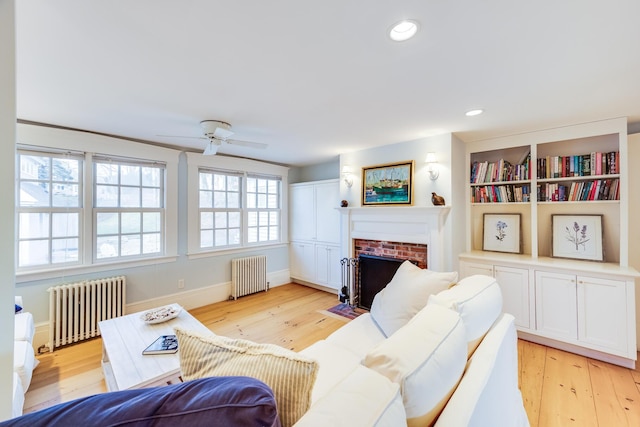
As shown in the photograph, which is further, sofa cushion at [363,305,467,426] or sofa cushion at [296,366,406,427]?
sofa cushion at [363,305,467,426]

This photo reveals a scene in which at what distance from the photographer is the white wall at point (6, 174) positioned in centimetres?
82

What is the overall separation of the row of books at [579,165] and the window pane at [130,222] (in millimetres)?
4826

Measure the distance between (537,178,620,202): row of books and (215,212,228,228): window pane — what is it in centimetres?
418

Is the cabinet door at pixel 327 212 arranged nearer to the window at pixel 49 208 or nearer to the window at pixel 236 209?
the window at pixel 236 209

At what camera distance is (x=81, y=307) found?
2.75 meters

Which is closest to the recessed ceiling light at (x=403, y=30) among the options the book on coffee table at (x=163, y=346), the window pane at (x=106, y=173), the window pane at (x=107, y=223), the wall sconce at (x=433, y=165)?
the wall sconce at (x=433, y=165)

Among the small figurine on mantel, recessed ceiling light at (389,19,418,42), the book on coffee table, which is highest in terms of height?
recessed ceiling light at (389,19,418,42)

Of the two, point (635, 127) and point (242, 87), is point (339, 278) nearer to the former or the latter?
point (242, 87)

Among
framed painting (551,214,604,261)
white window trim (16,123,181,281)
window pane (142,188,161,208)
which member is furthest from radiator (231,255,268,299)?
framed painting (551,214,604,261)

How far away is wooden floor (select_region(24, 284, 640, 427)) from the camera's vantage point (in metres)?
1.79

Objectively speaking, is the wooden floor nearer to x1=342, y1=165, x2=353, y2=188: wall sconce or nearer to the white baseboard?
the white baseboard

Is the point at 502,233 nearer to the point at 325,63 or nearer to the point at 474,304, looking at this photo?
the point at 474,304

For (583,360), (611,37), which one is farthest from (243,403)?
(583,360)

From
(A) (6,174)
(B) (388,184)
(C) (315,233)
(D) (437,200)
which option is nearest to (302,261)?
(C) (315,233)
